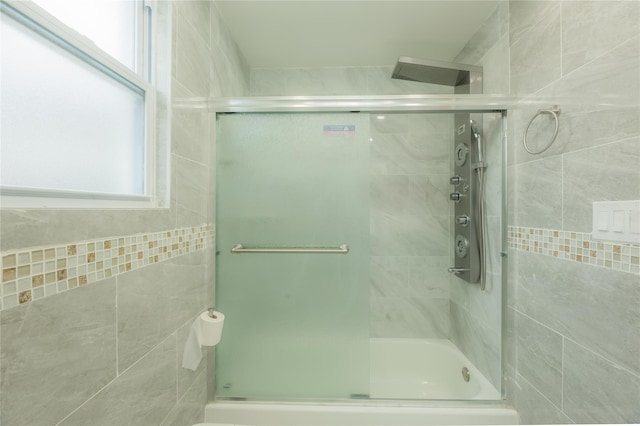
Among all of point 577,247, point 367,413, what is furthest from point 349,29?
point 367,413

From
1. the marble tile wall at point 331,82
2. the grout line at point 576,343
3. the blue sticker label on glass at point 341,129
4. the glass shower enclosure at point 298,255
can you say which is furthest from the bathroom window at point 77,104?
the grout line at point 576,343

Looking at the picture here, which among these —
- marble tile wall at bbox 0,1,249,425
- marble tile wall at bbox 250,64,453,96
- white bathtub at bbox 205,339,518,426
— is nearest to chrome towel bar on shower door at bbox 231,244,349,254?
marble tile wall at bbox 0,1,249,425

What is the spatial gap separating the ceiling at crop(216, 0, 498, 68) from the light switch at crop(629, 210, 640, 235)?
4.42ft

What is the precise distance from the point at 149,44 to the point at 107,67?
0.29m

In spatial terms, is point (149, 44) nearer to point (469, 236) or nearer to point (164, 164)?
point (164, 164)

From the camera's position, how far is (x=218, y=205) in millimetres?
1472

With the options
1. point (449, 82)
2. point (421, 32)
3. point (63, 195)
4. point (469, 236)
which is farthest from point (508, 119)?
point (63, 195)

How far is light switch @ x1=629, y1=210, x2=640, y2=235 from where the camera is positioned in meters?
0.80

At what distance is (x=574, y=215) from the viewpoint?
1.04 metres

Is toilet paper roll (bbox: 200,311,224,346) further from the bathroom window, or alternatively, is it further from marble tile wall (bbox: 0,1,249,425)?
the bathroom window

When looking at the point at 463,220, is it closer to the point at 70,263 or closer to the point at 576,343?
the point at 576,343

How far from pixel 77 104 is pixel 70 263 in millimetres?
445

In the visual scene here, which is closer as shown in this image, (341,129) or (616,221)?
(616,221)

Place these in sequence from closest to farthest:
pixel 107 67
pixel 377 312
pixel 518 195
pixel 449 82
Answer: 1. pixel 107 67
2. pixel 518 195
3. pixel 449 82
4. pixel 377 312
